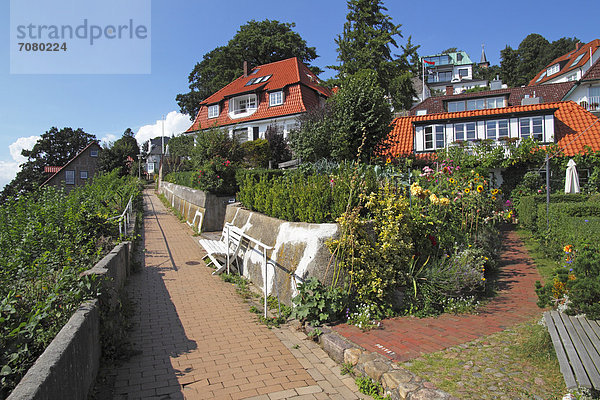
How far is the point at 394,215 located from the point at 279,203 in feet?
7.88

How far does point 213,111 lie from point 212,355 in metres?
32.0

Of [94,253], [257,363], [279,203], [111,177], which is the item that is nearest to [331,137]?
[279,203]

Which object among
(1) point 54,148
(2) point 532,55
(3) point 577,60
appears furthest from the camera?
(2) point 532,55

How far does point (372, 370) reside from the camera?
3664 mm

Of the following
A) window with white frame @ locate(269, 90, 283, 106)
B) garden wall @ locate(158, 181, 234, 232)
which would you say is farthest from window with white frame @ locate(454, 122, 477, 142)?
garden wall @ locate(158, 181, 234, 232)

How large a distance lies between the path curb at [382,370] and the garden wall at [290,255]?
101 centimetres

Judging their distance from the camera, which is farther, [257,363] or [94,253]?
[94,253]

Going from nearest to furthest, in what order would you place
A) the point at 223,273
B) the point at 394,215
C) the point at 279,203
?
the point at 394,215 → the point at 279,203 → the point at 223,273

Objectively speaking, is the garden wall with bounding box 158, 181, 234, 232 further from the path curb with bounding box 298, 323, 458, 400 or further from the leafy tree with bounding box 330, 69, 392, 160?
the path curb with bounding box 298, 323, 458, 400

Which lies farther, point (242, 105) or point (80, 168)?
point (80, 168)

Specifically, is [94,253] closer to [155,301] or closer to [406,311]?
[155,301]

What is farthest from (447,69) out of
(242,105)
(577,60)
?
(242,105)

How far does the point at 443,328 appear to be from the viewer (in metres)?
4.79

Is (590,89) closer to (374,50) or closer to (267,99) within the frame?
(374,50)
